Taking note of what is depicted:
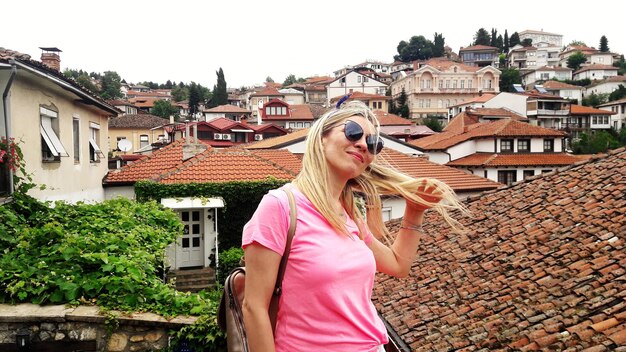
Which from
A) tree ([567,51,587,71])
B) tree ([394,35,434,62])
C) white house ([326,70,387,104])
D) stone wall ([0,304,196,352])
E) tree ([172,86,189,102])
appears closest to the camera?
stone wall ([0,304,196,352])

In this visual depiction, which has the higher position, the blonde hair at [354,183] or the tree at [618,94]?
the tree at [618,94]

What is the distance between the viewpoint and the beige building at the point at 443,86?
85.0 metres

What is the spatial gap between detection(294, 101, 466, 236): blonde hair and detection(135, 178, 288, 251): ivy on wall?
1250 cm

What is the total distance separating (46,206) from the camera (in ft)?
24.4

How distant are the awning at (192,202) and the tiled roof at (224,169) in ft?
2.55

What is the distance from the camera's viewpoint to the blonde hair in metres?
1.97

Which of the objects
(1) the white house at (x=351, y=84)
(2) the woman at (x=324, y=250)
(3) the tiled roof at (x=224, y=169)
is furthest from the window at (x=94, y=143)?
(1) the white house at (x=351, y=84)

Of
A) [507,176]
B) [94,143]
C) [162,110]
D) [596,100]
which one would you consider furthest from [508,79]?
[94,143]

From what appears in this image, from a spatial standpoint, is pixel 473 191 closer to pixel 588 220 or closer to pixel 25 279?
pixel 588 220

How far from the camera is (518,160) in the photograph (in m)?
35.4

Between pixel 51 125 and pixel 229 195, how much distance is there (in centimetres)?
595

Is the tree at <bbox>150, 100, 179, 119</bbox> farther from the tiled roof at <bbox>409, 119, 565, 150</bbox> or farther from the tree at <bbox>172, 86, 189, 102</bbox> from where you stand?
the tiled roof at <bbox>409, 119, 565, 150</bbox>

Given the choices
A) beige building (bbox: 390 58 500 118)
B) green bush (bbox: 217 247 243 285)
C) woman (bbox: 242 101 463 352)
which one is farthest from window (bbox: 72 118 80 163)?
beige building (bbox: 390 58 500 118)

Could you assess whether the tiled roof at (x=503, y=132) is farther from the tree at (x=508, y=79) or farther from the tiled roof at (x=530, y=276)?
the tree at (x=508, y=79)
